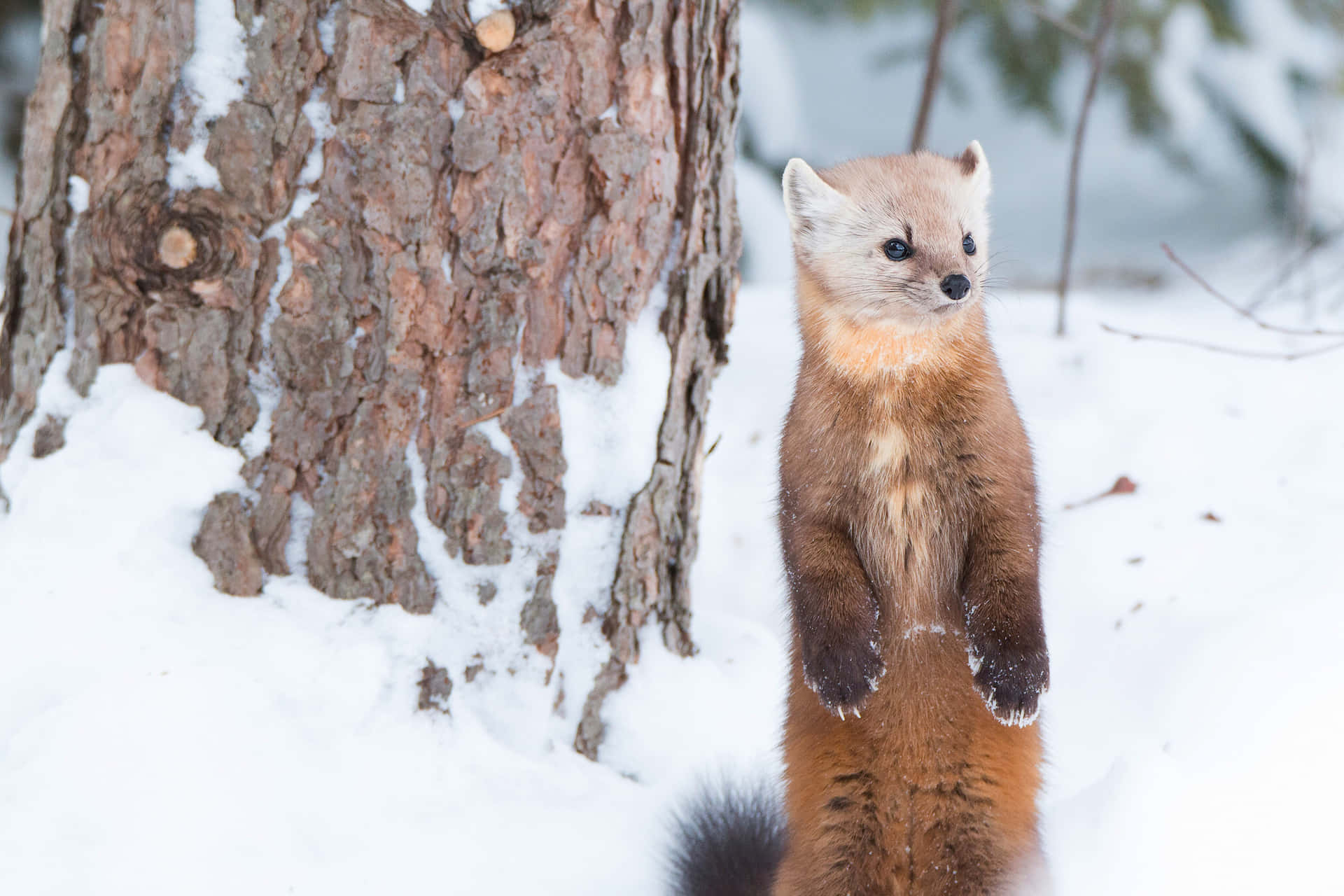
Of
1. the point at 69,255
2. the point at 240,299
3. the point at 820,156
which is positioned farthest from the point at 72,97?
the point at 820,156

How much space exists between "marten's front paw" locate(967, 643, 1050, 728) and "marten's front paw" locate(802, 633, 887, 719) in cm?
17

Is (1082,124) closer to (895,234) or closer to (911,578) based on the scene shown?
(895,234)

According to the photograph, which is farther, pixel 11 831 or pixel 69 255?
pixel 69 255

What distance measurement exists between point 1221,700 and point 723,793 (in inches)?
44.2

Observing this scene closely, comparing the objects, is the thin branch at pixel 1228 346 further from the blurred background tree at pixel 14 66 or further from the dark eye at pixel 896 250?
the blurred background tree at pixel 14 66

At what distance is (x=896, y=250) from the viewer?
1937mm

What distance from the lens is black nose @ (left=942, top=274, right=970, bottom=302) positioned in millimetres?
1830

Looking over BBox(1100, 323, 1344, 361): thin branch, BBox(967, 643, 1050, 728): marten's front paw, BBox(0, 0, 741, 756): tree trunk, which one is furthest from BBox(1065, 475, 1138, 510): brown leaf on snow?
BBox(967, 643, 1050, 728): marten's front paw

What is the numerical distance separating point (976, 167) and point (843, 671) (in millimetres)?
986

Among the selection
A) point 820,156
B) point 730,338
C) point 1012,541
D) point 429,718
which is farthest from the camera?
point 820,156

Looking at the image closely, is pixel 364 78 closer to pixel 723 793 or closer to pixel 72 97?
pixel 72 97

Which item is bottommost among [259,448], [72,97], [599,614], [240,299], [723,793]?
[723,793]

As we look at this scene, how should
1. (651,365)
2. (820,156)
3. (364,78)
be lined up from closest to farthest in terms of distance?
1. (364,78)
2. (651,365)
3. (820,156)

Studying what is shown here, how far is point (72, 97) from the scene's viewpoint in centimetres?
231
